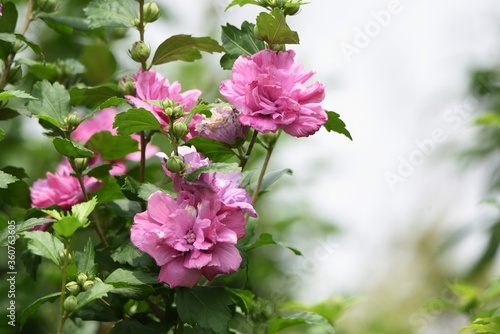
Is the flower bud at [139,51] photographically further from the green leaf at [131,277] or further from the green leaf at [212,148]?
the green leaf at [131,277]

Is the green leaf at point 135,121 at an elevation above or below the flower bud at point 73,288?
above

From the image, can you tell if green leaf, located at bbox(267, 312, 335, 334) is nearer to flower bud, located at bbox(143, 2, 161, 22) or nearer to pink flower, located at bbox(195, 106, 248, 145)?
pink flower, located at bbox(195, 106, 248, 145)

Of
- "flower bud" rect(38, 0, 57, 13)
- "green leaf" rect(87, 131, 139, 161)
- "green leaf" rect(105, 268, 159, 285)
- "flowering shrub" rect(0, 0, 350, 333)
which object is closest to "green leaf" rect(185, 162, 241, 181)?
"flowering shrub" rect(0, 0, 350, 333)

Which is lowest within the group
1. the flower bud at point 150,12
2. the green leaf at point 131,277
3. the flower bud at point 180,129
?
the green leaf at point 131,277

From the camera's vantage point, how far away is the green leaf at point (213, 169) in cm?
83

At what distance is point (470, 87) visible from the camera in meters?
2.73

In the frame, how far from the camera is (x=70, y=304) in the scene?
2.68 ft

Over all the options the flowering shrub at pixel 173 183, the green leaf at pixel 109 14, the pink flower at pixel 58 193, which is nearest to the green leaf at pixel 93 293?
the flowering shrub at pixel 173 183

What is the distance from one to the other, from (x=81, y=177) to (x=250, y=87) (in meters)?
0.25

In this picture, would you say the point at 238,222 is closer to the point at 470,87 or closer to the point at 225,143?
the point at 225,143

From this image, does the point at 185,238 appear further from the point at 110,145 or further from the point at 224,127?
the point at 110,145

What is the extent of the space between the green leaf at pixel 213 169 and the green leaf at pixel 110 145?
264mm

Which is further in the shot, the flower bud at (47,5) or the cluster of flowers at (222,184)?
the flower bud at (47,5)

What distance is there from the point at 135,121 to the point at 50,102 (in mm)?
163
